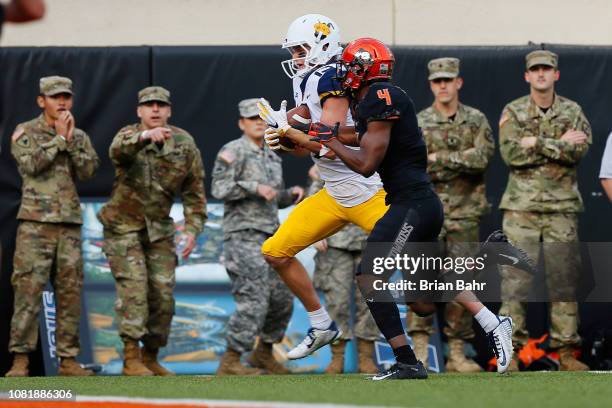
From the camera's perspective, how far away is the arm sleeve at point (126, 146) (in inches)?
452

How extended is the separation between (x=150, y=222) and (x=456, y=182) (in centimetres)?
267

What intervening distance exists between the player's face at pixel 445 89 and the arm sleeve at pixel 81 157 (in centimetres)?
301

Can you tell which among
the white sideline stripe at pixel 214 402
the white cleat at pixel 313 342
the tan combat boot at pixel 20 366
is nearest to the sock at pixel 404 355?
the white cleat at pixel 313 342

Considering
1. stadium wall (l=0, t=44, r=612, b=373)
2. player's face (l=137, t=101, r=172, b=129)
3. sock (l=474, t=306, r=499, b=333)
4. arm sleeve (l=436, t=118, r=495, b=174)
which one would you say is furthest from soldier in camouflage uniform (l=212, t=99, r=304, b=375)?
sock (l=474, t=306, r=499, b=333)

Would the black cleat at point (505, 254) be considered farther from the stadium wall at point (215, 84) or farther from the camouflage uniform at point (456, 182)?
the stadium wall at point (215, 84)

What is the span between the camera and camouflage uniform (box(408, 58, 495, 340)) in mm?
12047

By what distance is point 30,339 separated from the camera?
1177cm

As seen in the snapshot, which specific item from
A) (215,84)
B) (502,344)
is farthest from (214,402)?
(215,84)

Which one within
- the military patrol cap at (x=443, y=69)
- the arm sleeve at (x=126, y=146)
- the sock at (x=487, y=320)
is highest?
the military patrol cap at (x=443, y=69)

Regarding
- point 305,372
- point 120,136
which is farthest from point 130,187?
point 305,372

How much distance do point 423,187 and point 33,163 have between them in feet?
13.3

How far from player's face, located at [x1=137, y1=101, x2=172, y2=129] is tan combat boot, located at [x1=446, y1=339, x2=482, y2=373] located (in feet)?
10.3

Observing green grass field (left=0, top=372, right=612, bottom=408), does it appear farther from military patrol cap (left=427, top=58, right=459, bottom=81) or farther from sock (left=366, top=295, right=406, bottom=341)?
military patrol cap (left=427, top=58, right=459, bottom=81)

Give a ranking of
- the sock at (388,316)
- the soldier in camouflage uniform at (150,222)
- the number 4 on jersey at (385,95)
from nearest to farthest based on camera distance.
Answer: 1. the number 4 on jersey at (385,95)
2. the sock at (388,316)
3. the soldier in camouflage uniform at (150,222)
